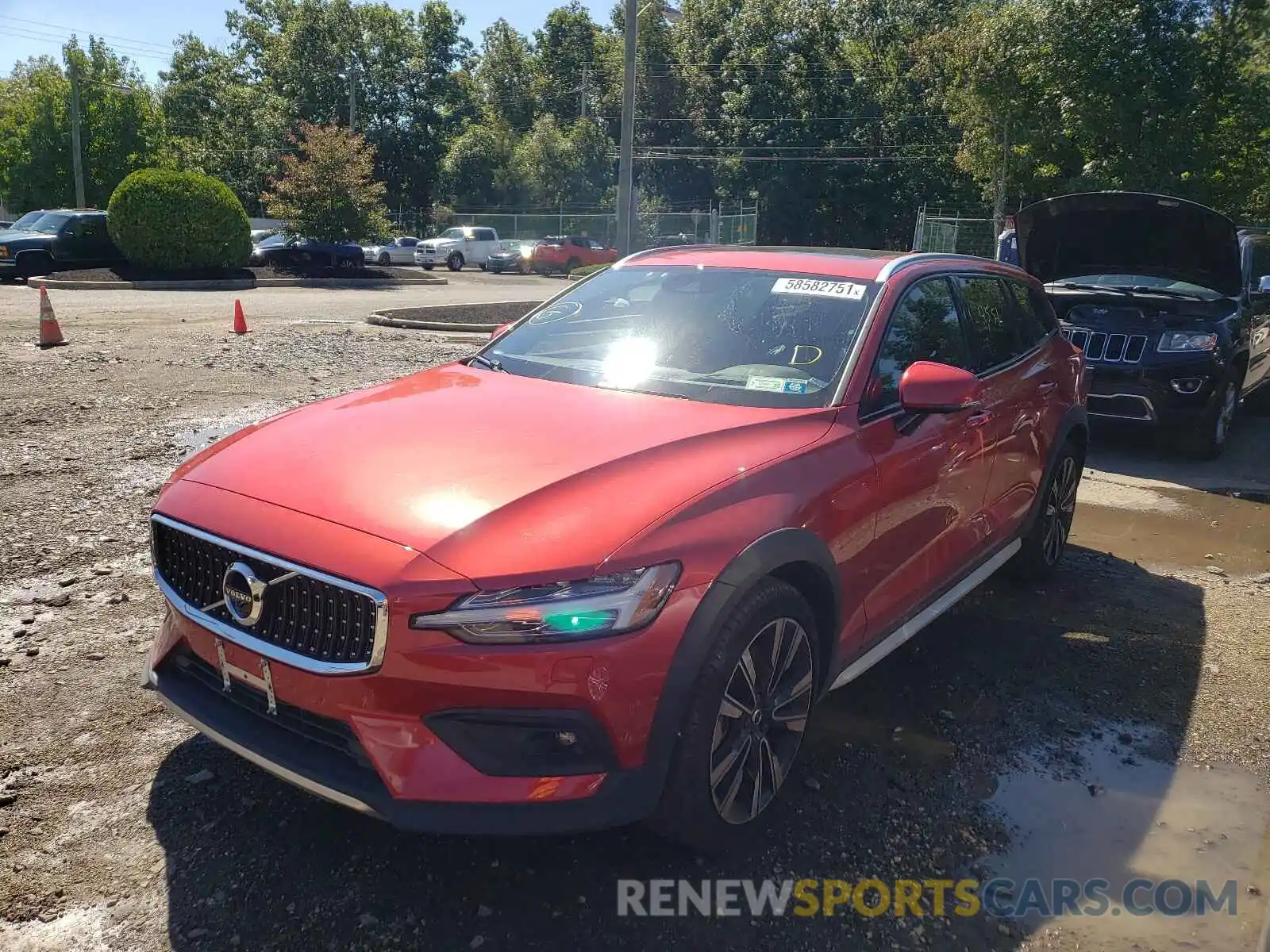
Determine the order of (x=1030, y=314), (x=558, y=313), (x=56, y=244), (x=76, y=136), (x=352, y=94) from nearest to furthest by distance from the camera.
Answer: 1. (x=558, y=313)
2. (x=1030, y=314)
3. (x=56, y=244)
4. (x=76, y=136)
5. (x=352, y=94)

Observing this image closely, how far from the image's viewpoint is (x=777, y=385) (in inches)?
138

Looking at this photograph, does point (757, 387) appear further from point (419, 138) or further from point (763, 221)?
point (419, 138)

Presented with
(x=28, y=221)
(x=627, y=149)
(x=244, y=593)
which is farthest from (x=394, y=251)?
(x=244, y=593)

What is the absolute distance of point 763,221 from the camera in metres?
46.3

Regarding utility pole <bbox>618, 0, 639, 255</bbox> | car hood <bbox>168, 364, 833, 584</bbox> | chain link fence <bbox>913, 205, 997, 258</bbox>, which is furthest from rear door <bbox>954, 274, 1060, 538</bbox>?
chain link fence <bbox>913, 205, 997, 258</bbox>

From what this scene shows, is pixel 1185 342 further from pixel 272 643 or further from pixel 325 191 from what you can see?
pixel 325 191

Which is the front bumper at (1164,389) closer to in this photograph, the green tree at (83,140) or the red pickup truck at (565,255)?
the red pickup truck at (565,255)

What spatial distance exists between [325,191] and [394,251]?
10.9 meters

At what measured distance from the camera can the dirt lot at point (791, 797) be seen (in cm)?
261

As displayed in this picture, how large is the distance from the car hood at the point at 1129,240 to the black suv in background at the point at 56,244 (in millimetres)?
20825

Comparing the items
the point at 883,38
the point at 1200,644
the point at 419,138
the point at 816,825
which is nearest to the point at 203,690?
the point at 816,825

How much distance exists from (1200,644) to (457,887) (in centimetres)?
371

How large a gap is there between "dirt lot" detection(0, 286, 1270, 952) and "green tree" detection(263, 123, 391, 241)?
24.2 metres

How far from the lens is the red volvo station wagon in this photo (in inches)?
93.5
